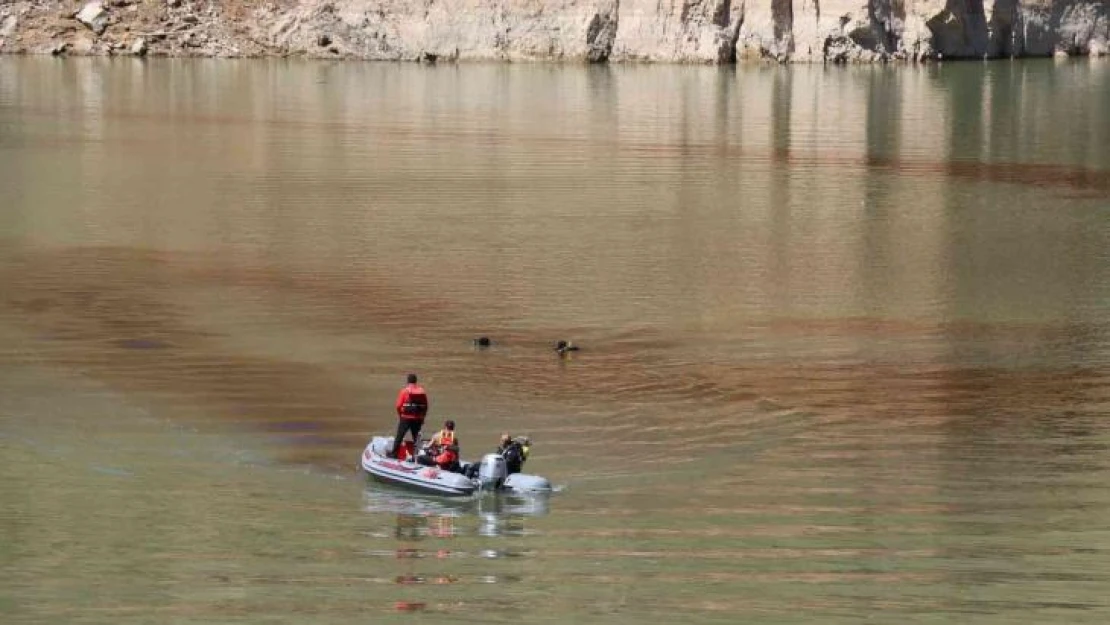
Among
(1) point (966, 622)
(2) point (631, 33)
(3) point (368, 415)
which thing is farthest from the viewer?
(2) point (631, 33)

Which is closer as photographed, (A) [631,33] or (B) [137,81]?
(B) [137,81]

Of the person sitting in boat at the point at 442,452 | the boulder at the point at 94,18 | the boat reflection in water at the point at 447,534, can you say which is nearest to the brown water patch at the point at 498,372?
the person sitting in boat at the point at 442,452

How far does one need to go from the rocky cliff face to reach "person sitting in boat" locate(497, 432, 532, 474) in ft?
242

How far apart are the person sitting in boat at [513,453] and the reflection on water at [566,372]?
0.51m

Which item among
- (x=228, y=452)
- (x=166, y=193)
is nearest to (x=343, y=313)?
(x=228, y=452)

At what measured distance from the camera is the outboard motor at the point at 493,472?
22.4m

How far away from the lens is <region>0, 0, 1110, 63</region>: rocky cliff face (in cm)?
9594

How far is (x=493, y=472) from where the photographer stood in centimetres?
2242

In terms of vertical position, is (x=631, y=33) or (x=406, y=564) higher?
(x=631, y=33)

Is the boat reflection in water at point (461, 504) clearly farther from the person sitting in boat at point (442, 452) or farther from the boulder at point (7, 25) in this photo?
the boulder at point (7, 25)

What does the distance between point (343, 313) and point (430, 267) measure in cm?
449

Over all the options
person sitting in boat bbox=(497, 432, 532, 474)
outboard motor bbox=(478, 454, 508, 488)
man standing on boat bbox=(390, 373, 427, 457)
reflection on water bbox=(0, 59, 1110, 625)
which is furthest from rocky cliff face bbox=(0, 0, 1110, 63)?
outboard motor bbox=(478, 454, 508, 488)

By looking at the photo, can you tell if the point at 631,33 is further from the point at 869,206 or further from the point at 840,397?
Result: the point at 840,397

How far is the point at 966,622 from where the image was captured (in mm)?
17922
